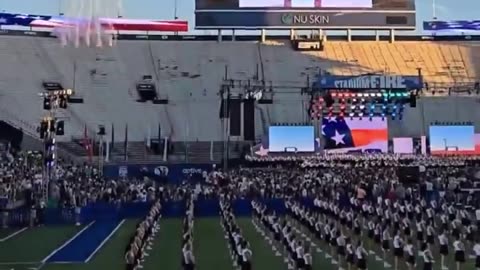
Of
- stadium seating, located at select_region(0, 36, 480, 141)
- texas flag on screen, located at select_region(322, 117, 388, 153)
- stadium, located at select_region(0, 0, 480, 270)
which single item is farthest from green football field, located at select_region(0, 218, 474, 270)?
stadium seating, located at select_region(0, 36, 480, 141)

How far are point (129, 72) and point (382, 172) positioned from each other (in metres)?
25.3

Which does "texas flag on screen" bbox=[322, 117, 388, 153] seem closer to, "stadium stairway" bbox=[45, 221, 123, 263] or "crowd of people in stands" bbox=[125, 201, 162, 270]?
"stadium stairway" bbox=[45, 221, 123, 263]

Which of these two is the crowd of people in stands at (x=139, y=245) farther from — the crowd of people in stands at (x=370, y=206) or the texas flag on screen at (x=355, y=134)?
the texas flag on screen at (x=355, y=134)

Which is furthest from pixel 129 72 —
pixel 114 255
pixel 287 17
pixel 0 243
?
pixel 114 255

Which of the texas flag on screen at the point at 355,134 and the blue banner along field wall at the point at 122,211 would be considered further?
the texas flag on screen at the point at 355,134

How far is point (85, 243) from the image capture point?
2583 centimetres

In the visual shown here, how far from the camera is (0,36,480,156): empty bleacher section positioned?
56656 mm

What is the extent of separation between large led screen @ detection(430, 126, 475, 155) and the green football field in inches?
762

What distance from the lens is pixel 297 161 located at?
156 feet

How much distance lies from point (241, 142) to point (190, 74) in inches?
414

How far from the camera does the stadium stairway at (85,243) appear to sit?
22109mm

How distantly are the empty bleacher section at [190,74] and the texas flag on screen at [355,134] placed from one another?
8.62 metres

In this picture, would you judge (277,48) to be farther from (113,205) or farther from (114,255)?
(114,255)

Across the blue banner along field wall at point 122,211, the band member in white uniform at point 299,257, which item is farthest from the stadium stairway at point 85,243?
the band member in white uniform at point 299,257
